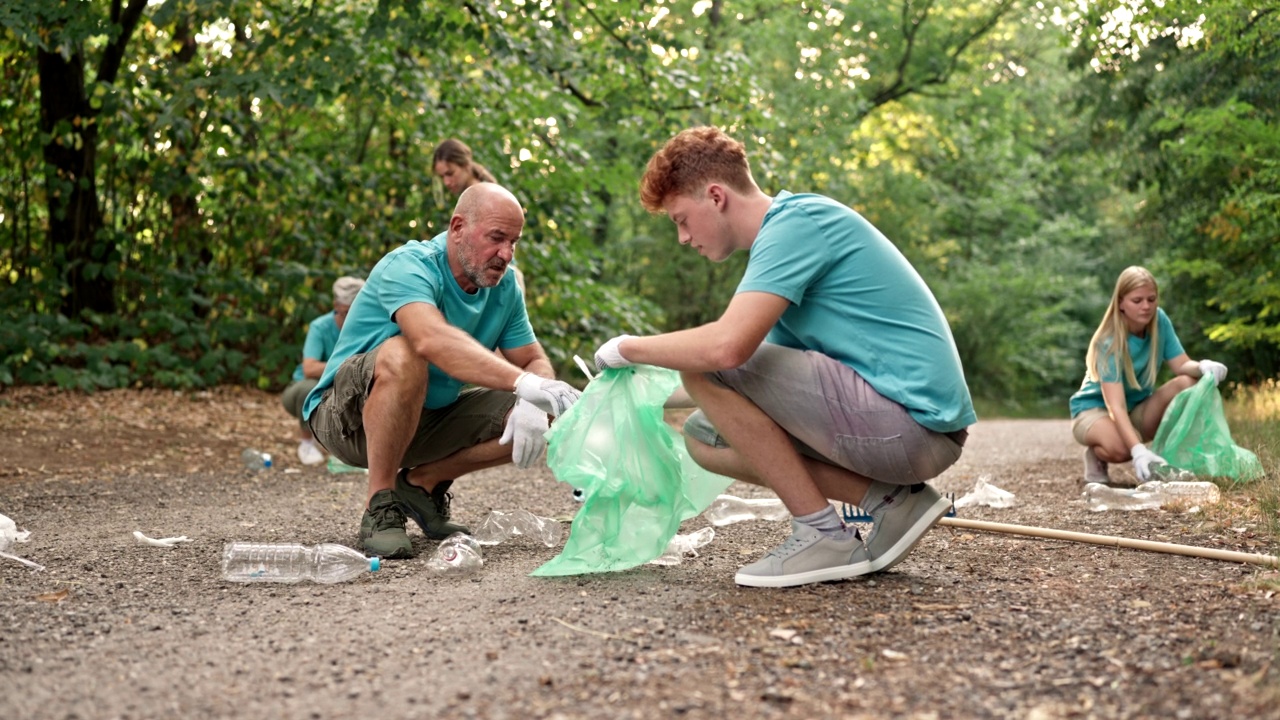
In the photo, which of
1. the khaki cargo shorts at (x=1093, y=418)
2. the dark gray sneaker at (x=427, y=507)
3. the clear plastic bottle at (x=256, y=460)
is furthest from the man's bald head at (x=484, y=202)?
the clear plastic bottle at (x=256, y=460)

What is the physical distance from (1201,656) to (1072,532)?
1.65 meters

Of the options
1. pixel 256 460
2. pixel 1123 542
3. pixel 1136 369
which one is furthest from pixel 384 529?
pixel 1136 369

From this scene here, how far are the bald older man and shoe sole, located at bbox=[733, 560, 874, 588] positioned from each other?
2.72ft

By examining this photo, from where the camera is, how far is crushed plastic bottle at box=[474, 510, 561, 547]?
14.8 feet

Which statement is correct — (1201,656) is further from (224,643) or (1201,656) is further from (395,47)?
(395,47)

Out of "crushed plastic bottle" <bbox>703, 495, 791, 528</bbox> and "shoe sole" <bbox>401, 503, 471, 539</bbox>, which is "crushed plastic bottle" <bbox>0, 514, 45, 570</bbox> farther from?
"crushed plastic bottle" <bbox>703, 495, 791, 528</bbox>

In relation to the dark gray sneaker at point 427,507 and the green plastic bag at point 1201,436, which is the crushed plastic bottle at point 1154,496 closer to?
the green plastic bag at point 1201,436

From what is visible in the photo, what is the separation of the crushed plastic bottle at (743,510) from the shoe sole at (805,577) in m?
1.50

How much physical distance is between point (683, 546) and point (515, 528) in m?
0.88

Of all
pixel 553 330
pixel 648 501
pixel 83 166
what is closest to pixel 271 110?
pixel 83 166

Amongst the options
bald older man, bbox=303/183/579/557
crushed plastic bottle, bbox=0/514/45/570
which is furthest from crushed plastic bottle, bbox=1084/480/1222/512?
crushed plastic bottle, bbox=0/514/45/570

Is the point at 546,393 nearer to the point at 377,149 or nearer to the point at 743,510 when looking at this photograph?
the point at 743,510

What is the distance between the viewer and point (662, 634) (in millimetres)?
2859

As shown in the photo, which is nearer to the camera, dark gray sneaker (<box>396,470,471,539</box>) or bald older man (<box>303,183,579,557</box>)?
bald older man (<box>303,183,579,557</box>)
